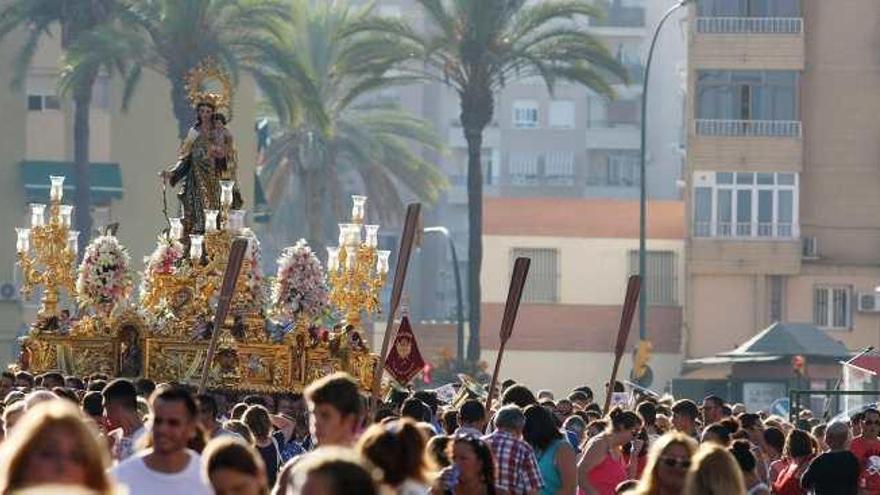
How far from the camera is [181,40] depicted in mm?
53625

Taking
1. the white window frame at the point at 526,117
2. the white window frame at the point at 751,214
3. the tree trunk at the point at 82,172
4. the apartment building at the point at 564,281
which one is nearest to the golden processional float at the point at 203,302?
the tree trunk at the point at 82,172

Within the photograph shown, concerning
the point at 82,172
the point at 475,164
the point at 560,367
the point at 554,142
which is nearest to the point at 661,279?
the point at 560,367

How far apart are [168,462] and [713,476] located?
219cm

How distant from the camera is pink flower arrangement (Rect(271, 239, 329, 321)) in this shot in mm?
29641

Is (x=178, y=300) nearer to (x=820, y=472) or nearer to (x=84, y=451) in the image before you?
(x=820, y=472)

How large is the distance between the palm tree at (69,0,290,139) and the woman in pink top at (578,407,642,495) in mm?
35803

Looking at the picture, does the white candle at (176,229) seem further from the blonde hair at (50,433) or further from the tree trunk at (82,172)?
the tree trunk at (82,172)

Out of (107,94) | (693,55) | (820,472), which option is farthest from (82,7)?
(820,472)

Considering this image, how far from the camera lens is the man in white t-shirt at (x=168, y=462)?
1053 cm

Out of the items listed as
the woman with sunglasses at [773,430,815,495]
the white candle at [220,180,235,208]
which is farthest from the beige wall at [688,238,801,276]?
the woman with sunglasses at [773,430,815,495]

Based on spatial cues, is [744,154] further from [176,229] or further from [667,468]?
[667,468]

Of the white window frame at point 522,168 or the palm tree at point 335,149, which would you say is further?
the white window frame at point 522,168

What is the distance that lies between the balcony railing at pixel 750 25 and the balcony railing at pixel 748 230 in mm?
4708

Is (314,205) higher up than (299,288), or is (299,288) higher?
(314,205)
